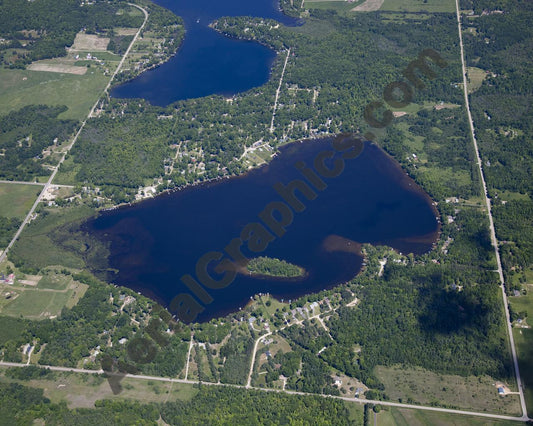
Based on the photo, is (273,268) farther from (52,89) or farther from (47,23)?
(47,23)

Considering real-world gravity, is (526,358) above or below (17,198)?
above

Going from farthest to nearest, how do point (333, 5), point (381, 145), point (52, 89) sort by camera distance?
point (333, 5) → point (52, 89) → point (381, 145)

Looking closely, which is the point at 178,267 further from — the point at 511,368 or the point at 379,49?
the point at 379,49

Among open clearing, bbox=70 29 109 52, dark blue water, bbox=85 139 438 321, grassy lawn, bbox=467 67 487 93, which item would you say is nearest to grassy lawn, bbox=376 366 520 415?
dark blue water, bbox=85 139 438 321

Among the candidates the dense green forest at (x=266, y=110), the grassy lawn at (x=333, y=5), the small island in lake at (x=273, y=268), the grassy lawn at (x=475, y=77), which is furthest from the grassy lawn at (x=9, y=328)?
the grassy lawn at (x=333, y=5)

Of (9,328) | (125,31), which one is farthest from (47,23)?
(9,328)

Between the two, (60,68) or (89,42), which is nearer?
(60,68)

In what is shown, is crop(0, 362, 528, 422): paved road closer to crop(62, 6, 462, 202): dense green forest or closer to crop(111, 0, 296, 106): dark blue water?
crop(62, 6, 462, 202): dense green forest

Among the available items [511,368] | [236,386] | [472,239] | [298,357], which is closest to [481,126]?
[472,239]
